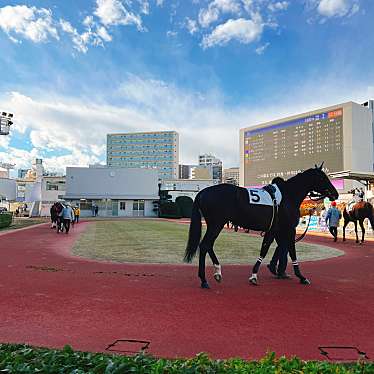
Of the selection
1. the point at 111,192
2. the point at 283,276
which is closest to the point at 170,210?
the point at 111,192

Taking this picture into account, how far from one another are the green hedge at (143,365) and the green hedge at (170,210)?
4405 centimetres

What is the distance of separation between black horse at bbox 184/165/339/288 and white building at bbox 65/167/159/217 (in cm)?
4579

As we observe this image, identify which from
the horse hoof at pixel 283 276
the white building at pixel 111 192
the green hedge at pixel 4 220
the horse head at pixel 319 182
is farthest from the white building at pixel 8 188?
the horse head at pixel 319 182

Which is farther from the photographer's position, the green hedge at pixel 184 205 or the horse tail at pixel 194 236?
the green hedge at pixel 184 205

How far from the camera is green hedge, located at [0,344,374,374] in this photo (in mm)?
2510

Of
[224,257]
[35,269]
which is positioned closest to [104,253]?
[35,269]

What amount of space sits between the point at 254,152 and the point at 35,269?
45.2m

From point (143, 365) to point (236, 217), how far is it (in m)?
3.74

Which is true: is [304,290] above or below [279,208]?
below

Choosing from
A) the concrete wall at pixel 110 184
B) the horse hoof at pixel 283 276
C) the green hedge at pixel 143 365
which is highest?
the concrete wall at pixel 110 184

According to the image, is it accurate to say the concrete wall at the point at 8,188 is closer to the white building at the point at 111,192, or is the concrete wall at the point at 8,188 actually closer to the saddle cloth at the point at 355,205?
the white building at the point at 111,192

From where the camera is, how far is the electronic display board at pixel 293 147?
38.5 m

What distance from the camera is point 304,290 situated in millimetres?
5641

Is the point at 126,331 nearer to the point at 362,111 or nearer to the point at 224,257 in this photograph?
the point at 224,257
